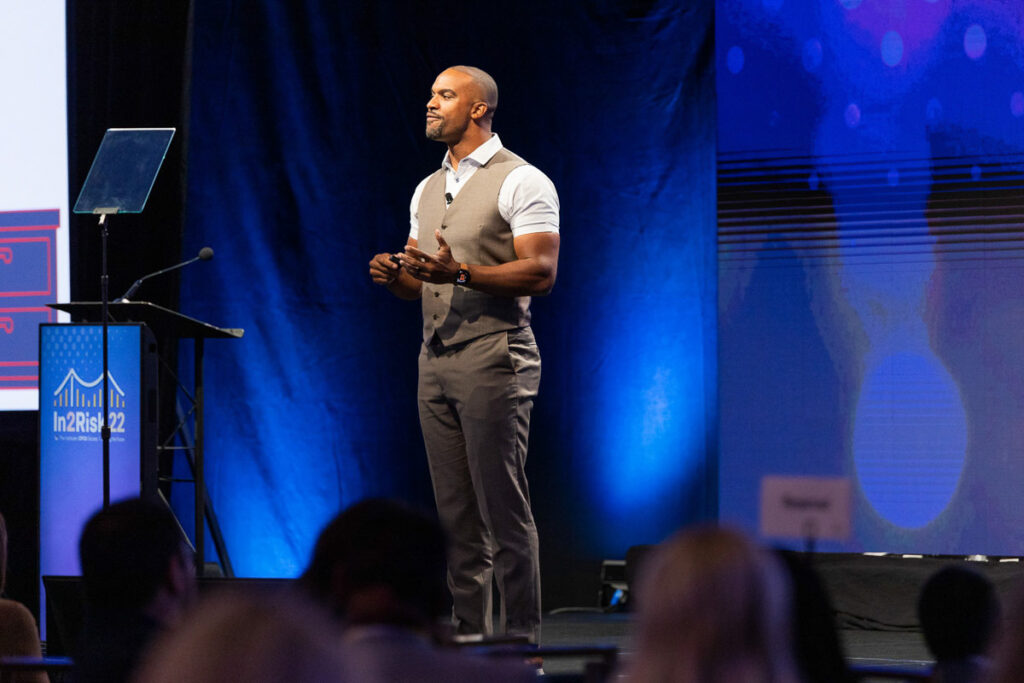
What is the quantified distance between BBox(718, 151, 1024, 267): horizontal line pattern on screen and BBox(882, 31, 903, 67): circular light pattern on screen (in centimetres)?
34

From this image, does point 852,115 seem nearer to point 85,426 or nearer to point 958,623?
point 85,426

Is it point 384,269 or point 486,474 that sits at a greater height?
point 384,269

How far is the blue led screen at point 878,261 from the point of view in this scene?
452cm

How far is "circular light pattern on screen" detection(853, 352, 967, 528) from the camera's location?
455 centimetres

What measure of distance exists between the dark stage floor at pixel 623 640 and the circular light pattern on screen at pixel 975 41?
6.72 ft

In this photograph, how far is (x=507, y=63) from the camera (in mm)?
5148

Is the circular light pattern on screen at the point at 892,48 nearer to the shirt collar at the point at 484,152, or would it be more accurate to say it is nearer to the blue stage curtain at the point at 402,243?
the blue stage curtain at the point at 402,243

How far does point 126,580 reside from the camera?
1.65m

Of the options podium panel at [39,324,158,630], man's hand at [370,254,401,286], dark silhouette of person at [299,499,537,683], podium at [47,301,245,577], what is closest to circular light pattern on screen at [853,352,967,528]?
man's hand at [370,254,401,286]

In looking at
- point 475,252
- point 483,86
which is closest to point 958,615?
point 475,252

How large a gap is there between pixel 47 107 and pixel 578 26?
2.25m

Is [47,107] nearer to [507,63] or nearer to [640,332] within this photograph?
[507,63]

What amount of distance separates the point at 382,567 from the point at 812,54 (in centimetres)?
374

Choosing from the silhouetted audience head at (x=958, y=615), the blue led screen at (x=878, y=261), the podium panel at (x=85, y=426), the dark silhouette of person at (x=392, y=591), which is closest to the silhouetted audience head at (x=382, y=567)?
the dark silhouette of person at (x=392, y=591)
